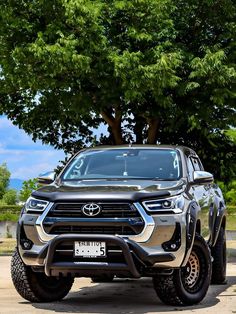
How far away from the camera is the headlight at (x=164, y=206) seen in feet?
28.5

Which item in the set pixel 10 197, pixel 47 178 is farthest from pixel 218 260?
pixel 10 197

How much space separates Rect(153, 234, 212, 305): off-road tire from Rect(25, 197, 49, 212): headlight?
5.00ft

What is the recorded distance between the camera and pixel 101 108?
22828 millimetres

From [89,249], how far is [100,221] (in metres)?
0.33

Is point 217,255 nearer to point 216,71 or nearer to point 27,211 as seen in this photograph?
point 27,211

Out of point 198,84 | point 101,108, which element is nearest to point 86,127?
point 101,108

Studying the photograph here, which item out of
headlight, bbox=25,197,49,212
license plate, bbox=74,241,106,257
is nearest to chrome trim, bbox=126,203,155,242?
license plate, bbox=74,241,106,257

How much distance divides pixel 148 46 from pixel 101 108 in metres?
2.27

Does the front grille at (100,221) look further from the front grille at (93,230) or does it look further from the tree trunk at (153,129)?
the tree trunk at (153,129)

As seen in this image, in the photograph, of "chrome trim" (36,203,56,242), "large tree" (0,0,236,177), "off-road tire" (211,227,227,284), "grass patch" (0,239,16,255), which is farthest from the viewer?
"grass patch" (0,239,16,255)

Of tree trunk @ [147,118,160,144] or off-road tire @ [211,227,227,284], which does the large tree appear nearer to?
tree trunk @ [147,118,160,144]

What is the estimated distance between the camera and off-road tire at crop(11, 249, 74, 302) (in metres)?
9.30

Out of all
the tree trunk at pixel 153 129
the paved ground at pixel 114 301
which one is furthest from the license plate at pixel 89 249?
the tree trunk at pixel 153 129

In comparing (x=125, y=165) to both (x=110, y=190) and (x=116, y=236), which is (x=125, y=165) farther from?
(x=116, y=236)
